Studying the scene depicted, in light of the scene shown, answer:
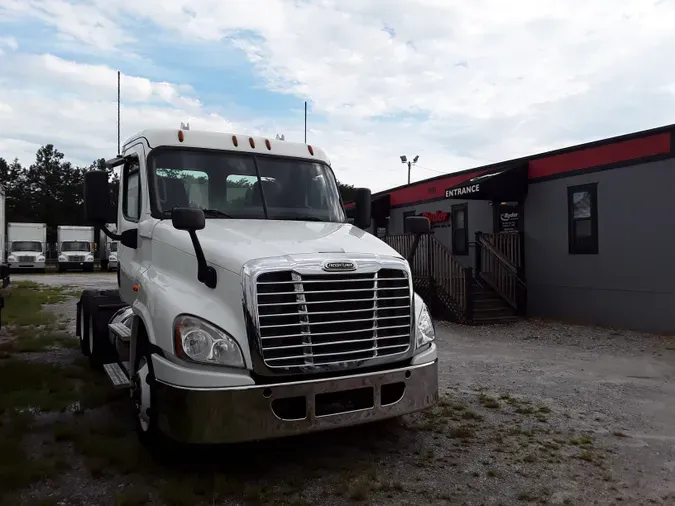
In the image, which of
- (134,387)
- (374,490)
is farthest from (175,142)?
(374,490)

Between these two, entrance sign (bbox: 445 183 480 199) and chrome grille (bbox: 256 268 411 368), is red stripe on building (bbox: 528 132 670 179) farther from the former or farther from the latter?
chrome grille (bbox: 256 268 411 368)

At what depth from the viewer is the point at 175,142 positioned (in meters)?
5.09

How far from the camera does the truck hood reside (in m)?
3.91

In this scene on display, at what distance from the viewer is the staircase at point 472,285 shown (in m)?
12.5

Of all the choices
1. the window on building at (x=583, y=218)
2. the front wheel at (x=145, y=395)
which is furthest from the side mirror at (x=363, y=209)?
the window on building at (x=583, y=218)

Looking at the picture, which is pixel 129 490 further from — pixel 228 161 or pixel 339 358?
pixel 228 161

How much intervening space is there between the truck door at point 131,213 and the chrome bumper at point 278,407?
167cm

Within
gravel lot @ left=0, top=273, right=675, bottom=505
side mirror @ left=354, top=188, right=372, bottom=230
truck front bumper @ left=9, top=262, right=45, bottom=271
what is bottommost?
gravel lot @ left=0, top=273, right=675, bottom=505

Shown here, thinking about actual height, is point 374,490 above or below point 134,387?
below

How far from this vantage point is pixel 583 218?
1221 cm

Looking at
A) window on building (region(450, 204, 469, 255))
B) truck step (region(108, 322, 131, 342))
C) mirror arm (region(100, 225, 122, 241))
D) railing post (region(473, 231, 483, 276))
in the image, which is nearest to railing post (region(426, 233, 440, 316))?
railing post (region(473, 231, 483, 276))

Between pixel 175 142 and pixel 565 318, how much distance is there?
403 inches

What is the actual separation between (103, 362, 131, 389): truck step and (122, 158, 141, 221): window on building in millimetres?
1409

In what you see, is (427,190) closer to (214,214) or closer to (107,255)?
(214,214)
